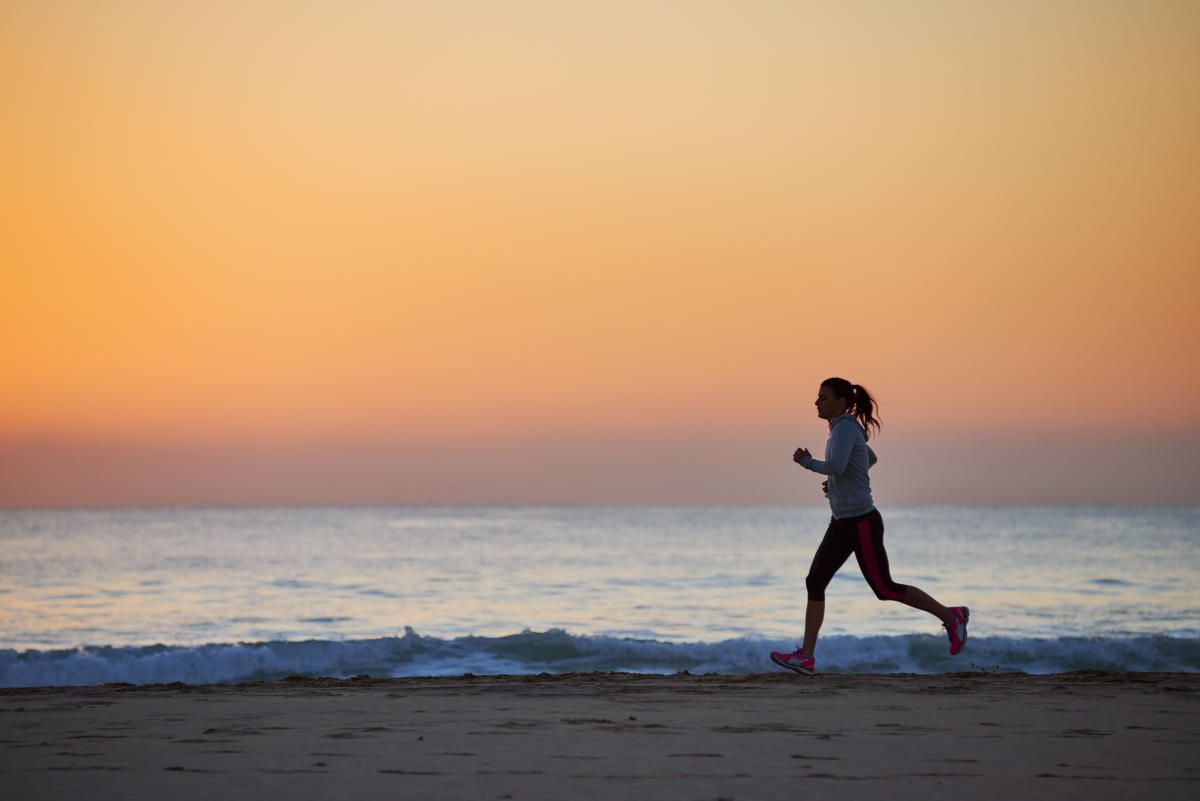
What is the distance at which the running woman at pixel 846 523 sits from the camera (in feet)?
26.3

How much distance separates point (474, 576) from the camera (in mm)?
31031

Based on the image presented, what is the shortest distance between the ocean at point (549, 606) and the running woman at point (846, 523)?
4343mm

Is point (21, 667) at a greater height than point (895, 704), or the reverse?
point (895, 704)

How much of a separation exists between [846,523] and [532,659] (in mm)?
5971

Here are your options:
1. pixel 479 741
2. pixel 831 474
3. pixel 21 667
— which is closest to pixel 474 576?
pixel 21 667

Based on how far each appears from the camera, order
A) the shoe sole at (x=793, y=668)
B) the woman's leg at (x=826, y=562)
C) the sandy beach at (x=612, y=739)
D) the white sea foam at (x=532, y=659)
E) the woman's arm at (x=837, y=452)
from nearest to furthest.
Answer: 1. the sandy beach at (x=612, y=739)
2. the woman's arm at (x=837, y=452)
3. the woman's leg at (x=826, y=562)
4. the shoe sole at (x=793, y=668)
5. the white sea foam at (x=532, y=659)

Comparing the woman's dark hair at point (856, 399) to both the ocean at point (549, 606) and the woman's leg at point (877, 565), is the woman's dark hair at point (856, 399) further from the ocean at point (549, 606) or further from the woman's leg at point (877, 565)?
the ocean at point (549, 606)

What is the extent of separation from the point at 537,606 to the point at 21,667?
11757 mm

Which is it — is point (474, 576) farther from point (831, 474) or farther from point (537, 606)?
point (831, 474)

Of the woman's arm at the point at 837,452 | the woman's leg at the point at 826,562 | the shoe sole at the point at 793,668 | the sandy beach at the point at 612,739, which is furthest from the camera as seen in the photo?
the shoe sole at the point at 793,668

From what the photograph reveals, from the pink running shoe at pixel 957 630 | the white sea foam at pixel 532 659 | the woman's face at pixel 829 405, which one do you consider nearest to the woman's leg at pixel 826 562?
the woman's face at pixel 829 405

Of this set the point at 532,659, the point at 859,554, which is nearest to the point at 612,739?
the point at 859,554

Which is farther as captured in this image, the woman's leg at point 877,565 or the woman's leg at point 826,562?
the woman's leg at point 826,562

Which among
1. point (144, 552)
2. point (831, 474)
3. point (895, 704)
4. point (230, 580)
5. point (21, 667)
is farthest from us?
point (144, 552)
